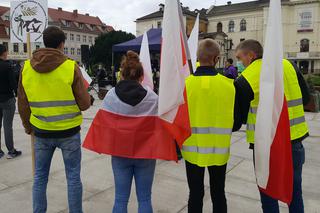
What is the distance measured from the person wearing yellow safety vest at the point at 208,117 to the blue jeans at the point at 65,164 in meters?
1.02

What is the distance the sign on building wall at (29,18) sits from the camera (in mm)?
4336

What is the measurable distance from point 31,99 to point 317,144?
581 cm

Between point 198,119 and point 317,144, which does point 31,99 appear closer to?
point 198,119

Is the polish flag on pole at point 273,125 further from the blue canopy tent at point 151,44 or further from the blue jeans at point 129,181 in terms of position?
the blue canopy tent at point 151,44

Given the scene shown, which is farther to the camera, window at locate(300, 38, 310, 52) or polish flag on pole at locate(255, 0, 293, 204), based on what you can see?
window at locate(300, 38, 310, 52)

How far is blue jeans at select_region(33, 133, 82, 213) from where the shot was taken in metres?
3.06

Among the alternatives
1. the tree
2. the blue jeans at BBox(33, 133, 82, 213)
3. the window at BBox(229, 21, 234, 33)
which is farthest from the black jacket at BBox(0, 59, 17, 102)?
the window at BBox(229, 21, 234, 33)

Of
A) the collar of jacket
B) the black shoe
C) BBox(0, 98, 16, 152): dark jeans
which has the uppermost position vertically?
the collar of jacket

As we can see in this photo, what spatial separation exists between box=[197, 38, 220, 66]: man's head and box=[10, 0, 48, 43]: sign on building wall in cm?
243

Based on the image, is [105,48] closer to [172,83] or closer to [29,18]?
[29,18]

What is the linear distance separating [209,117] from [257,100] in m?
0.40

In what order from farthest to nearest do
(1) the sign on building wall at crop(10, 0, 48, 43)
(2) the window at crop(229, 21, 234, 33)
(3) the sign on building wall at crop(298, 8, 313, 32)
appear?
(2) the window at crop(229, 21, 234, 33), (3) the sign on building wall at crop(298, 8, 313, 32), (1) the sign on building wall at crop(10, 0, 48, 43)

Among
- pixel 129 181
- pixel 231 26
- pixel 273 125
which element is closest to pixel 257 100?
pixel 273 125

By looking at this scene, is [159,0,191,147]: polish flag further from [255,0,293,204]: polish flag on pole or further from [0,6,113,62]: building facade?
[0,6,113,62]: building facade
